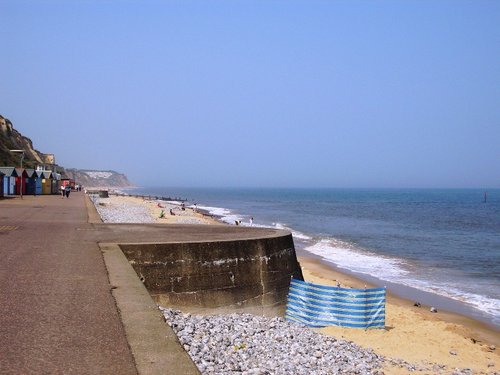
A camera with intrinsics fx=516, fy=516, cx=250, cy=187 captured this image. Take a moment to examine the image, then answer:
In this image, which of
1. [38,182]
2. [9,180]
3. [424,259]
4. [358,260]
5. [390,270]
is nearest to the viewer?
[390,270]

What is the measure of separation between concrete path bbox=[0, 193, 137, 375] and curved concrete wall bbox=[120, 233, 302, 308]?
41.0 inches

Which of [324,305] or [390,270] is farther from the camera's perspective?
[390,270]

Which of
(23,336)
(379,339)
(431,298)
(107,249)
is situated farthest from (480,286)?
(23,336)

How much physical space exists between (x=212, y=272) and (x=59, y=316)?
4.97m

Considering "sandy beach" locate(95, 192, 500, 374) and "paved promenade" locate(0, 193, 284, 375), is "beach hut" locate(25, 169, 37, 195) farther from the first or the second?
"paved promenade" locate(0, 193, 284, 375)

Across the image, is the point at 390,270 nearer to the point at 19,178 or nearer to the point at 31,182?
the point at 19,178

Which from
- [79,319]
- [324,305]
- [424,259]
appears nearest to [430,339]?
[324,305]

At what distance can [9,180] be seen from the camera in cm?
4206

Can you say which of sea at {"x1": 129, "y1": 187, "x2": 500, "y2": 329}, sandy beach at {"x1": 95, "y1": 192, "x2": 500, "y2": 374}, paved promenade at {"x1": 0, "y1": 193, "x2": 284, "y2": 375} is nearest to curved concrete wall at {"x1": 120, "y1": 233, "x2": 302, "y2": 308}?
paved promenade at {"x1": 0, "y1": 193, "x2": 284, "y2": 375}

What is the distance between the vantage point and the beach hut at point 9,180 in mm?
41197

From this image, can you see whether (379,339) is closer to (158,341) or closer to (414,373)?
(414,373)

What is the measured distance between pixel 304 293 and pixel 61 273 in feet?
19.1

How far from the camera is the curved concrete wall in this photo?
9.80 meters

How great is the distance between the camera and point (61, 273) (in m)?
7.98
